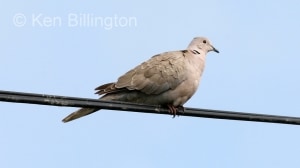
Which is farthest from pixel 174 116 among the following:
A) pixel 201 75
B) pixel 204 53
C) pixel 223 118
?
pixel 223 118

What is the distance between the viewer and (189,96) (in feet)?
36.3

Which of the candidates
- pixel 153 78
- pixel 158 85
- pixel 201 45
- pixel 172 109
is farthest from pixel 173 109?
pixel 201 45

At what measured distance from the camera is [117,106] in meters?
8.16

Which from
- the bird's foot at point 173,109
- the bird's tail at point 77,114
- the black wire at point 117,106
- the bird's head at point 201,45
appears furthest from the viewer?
the bird's head at point 201,45

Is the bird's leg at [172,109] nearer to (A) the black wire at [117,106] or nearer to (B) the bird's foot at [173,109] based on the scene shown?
(B) the bird's foot at [173,109]

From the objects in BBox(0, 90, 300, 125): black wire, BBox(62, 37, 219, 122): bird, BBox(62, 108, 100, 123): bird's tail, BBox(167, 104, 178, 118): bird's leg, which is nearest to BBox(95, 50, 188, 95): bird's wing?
BBox(62, 37, 219, 122): bird

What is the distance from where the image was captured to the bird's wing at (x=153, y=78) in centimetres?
1072

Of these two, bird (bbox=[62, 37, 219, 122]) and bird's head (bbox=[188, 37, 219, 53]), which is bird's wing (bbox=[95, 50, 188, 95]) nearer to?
bird (bbox=[62, 37, 219, 122])

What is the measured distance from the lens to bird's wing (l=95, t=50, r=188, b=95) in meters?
10.7

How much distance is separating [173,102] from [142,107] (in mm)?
2290

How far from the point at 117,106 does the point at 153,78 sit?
2.70 m

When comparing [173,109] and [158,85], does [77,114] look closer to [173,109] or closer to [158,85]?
[158,85]

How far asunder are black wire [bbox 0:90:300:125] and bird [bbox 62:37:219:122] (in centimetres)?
175

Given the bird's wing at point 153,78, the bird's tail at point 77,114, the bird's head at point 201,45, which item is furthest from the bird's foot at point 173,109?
the bird's head at point 201,45
